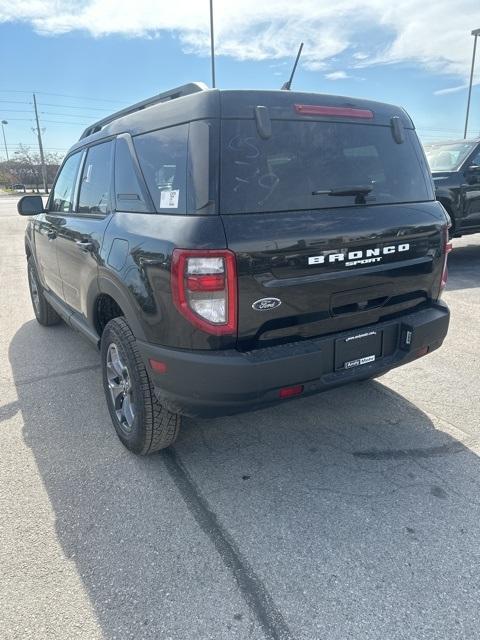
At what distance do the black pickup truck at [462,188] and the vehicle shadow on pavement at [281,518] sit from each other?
17.4 ft

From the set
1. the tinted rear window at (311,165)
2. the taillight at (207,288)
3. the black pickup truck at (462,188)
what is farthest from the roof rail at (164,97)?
the black pickup truck at (462,188)

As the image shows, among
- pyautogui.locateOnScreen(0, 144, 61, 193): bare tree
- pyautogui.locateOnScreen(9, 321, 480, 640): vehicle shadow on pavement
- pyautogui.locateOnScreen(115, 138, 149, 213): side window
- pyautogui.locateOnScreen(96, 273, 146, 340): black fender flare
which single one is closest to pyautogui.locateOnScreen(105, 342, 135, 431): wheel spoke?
pyautogui.locateOnScreen(9, 321, 480, 640): vehicle shadow on pavement

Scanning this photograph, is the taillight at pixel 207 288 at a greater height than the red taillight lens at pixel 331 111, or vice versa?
the red taillight lens at pixel 331 111

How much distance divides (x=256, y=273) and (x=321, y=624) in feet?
4.76

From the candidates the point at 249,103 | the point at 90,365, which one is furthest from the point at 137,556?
the point at 90,365

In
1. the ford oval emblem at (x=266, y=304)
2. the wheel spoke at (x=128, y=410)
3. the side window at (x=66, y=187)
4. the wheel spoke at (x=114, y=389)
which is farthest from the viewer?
the side window at (x=66, y=187)

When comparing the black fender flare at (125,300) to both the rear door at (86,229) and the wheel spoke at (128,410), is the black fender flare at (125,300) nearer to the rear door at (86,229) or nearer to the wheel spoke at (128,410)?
the rear door at (86,229)

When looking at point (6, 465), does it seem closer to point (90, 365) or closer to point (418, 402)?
point (90, 365)

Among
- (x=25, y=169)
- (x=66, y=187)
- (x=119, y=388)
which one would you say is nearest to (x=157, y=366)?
(x=119, y=388)

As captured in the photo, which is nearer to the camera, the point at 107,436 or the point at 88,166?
the point at 107,436

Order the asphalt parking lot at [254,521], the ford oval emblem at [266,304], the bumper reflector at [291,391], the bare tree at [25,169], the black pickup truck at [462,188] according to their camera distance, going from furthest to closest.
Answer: the bare tree at [25,169] → the black pickup truck at [462,188] → the bumper reflector at [291,391] → the ford oval emblem at [266,304] → the asphalt parking lot at [254,521]

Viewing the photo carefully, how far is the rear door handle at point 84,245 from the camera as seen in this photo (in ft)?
10.4

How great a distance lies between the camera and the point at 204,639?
1.76m

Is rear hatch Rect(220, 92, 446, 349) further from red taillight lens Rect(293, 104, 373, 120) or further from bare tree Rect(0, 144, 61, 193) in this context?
bare tree Rect(0, 144, 61, 193)
